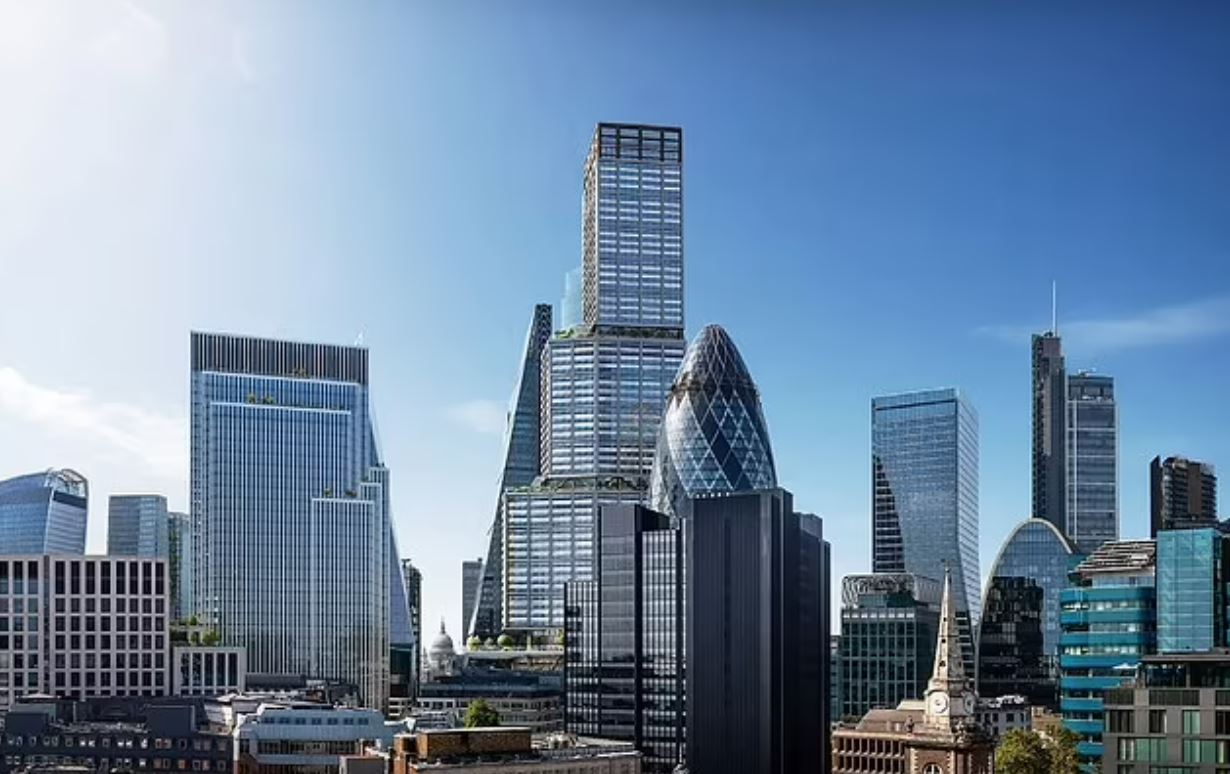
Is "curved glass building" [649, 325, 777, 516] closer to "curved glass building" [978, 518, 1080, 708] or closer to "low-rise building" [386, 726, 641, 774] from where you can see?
"curved glass building" [978, 518, 1080, 708]

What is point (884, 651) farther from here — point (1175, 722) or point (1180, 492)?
point (1175, 722)

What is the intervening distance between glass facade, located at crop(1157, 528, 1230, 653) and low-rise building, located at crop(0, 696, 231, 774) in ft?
163

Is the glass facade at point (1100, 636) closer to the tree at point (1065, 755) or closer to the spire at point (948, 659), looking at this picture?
the tree at point (1065, 755)

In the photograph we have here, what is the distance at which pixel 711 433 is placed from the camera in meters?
145

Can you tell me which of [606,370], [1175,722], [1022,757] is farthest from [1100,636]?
[606,370]

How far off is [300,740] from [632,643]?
3147cm

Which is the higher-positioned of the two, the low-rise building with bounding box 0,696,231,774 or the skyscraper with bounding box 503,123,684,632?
the skyscraper with bounding box 503,123,684,632

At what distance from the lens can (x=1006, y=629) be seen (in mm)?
149250

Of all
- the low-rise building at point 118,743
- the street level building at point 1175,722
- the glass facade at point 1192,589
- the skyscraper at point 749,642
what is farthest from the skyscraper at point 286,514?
the street level building at point 1175,722

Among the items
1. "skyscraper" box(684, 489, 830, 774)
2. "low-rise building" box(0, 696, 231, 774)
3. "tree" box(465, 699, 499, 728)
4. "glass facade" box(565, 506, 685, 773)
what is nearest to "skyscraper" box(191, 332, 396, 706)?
"tree" box(465, 699, 499, 728)

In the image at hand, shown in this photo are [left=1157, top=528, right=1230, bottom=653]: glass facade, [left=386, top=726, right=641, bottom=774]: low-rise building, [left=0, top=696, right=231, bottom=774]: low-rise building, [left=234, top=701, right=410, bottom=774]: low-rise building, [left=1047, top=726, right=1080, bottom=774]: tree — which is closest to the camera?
[left=386, top=726, right=641, bottom=774]: low-rise building

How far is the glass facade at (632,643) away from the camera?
10881cm

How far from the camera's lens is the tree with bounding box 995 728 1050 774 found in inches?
3497

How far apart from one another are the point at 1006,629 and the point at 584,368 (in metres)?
52.8
